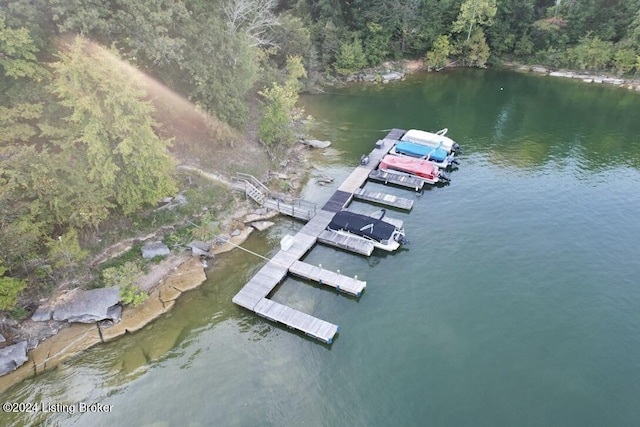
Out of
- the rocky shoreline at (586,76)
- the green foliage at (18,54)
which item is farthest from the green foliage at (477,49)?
the green foliage at (18,54)

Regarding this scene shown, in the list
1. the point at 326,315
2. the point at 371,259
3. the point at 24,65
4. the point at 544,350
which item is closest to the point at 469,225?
the point at 371,259

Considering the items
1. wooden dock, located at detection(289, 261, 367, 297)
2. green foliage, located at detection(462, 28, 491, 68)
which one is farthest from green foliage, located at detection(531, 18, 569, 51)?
wooden dock, located at detection(289, 261, 367, 297)

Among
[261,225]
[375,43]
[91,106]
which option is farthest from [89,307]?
[375,43]

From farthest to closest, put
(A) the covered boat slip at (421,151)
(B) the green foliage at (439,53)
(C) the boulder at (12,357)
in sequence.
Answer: (B) the green foliage at (439,53) < (A) the covered boat slip at (421,151) < (C) the boulder at (12,357)

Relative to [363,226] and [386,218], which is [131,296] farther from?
[386,218]

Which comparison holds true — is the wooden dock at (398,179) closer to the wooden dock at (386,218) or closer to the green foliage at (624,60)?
the wooden dock at (386,218)

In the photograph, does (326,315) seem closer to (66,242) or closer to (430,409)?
(430,409)
